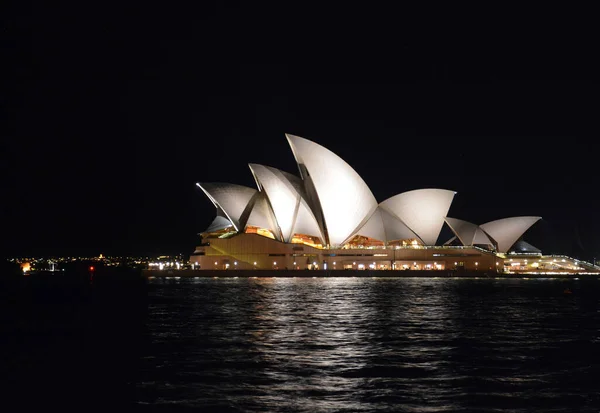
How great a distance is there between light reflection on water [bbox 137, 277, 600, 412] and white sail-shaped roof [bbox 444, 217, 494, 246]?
2284 inches

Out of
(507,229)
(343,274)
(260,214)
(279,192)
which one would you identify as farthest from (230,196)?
(507,229)

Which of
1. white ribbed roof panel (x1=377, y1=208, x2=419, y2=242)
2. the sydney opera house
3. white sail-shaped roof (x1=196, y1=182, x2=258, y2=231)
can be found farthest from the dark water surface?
white ribbed roof panel (x1=377, y1=208, x2=419, y2=242)

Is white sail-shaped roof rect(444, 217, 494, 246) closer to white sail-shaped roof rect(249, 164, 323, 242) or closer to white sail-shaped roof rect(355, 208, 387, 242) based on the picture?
white sail-shaped roof rect(355, 208, 387, 242)

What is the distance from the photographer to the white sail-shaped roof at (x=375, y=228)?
81.4m

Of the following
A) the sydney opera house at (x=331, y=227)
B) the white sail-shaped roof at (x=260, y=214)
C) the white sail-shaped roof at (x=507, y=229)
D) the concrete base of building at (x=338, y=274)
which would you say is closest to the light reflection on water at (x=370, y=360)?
the sydney opera house at (x=331, y=227)

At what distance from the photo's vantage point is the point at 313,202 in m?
75.6

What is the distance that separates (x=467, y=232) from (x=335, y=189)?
2610 cm

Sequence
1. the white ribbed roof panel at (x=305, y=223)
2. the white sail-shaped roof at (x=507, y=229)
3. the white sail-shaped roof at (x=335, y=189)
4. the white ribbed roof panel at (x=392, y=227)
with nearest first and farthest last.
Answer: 1. the white sail-shaped roof at (x=335, y=189)
2. the white ribbed roof panel at (x=305, y=223)
3. the white ribbed roof panel at (x=392, y=227)
4. the white sail-shaped roof at (x=507, y=229)

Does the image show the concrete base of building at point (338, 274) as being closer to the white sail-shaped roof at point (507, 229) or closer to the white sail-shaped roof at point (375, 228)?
the white sail-shaped roof at point (375, 228)

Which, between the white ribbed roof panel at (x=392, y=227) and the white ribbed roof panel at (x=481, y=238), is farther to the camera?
the white ribbed roof panel at (x=481, y=238)

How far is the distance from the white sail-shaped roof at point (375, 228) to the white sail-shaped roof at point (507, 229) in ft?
55.9

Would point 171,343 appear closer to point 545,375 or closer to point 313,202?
point 545,375

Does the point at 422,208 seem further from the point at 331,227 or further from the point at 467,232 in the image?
the point at 331,227

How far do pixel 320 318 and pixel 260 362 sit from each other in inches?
417
